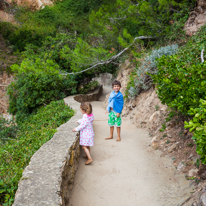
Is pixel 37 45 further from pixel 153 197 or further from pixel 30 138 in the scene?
pixel 153 197

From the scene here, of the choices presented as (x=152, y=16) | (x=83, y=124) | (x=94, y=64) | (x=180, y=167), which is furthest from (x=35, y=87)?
(x=180, y=167)

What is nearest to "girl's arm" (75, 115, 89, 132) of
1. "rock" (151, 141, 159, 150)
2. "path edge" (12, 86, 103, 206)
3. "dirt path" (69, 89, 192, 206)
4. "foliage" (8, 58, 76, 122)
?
"path edge" (12, 86, 103, 206)

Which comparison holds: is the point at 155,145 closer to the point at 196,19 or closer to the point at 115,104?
the point at 115,104

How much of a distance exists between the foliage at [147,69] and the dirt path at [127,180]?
289 cm

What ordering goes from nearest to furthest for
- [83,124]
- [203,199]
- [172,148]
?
[203,199]
[83,124]
[172,148]

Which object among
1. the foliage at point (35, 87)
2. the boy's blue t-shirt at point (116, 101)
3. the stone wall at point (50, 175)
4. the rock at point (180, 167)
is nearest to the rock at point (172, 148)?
the rock at point (180, 167)

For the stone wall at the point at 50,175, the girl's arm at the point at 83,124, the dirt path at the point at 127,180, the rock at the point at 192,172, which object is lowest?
the dirt path at the point at 127,180

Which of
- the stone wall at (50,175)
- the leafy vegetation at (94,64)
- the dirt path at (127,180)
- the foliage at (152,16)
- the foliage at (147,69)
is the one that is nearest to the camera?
the stone wall at (50,175)

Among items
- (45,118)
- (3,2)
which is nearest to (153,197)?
(45,118)

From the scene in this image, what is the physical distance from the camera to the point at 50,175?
2584 mm

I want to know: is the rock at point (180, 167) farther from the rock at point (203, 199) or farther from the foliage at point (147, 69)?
the foliage at point (147, 69)

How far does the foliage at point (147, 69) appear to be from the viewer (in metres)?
6.99

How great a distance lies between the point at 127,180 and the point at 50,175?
1515 mm

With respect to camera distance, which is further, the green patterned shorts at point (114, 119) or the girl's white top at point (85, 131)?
the green patterned shorts at point (114, 119)
